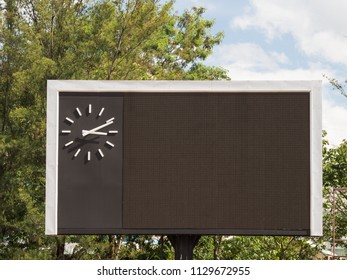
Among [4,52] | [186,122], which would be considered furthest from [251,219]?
[4,52]

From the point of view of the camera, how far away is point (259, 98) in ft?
28.3

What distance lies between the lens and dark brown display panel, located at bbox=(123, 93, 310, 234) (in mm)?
8562

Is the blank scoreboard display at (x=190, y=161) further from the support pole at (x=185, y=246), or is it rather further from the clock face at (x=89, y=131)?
the support pole at (x=185, y=246)

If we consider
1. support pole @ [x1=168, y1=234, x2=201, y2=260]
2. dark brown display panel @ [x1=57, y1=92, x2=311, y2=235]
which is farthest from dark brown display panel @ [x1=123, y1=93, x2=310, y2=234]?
support pole @ [x1=168, y1=234, x2=201, y2=260]

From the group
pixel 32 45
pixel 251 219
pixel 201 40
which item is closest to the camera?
pixel 251 219

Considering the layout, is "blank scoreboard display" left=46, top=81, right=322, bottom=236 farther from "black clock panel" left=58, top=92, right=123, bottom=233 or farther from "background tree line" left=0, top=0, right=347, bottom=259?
"background tree line" left=0, top=0, right=347, bottom=259

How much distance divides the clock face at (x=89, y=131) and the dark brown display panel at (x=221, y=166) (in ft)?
0.88

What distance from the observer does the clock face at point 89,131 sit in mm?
8617

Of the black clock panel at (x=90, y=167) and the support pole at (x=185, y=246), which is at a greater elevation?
the black clock panel at (x=90, y=167)

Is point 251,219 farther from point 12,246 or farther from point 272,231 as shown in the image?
point 12,246

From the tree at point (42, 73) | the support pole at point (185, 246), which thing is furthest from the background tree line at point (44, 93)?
the support pole at point (185, 246)

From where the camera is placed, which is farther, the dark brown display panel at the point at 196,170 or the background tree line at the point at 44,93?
the background tree line at the point at 44,93

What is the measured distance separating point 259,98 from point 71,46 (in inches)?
244

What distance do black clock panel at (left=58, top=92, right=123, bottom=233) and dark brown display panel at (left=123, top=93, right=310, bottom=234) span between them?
0.50 feet
